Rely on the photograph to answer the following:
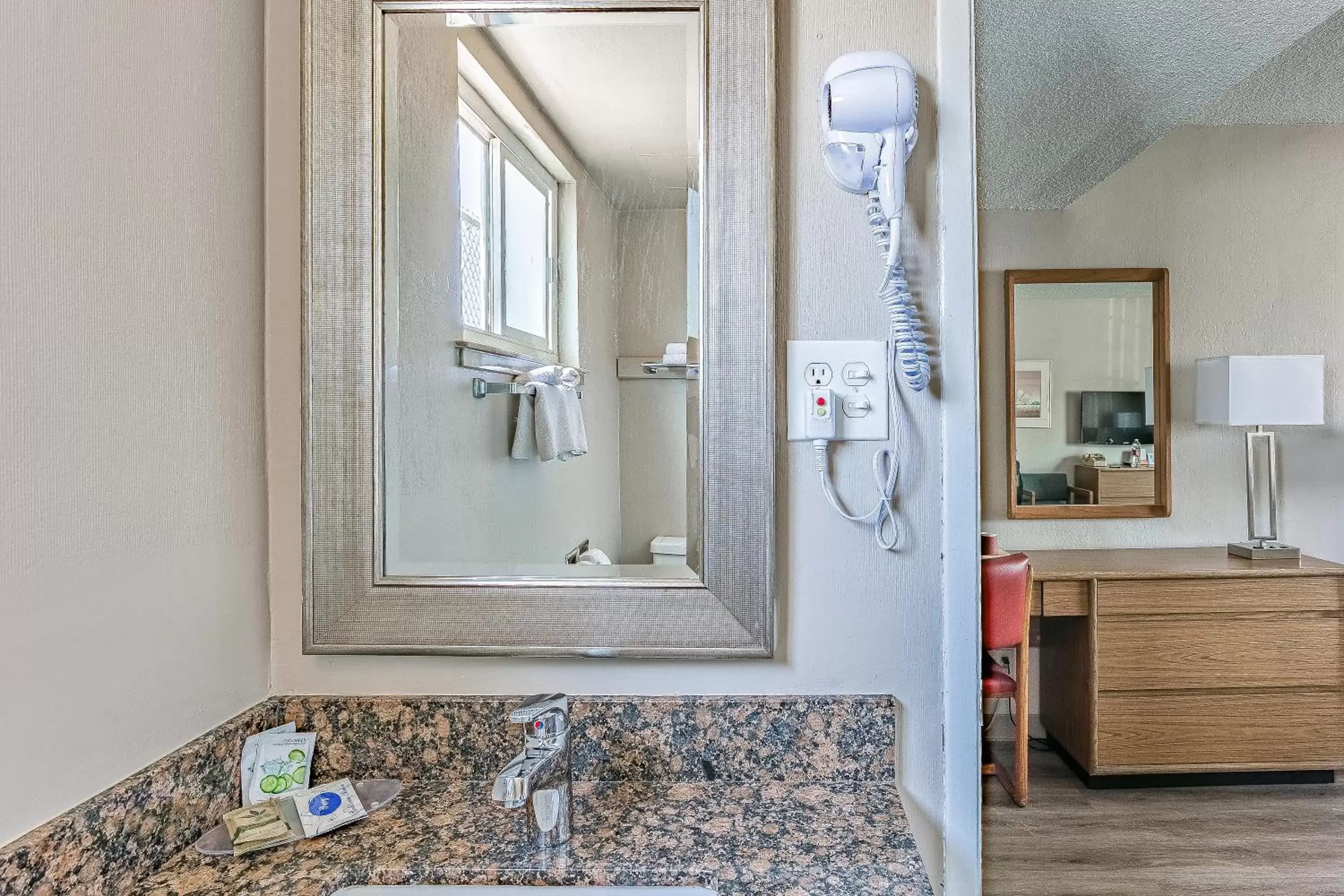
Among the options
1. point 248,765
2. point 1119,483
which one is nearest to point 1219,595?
point 1119,483

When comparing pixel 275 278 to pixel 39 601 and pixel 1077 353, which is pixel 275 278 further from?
pixel 1077 353

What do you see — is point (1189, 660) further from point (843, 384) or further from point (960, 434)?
point (843, 384)

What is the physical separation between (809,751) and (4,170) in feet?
3.39

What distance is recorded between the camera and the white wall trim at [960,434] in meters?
Answer: 1.00

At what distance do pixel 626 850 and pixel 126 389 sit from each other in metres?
0.72

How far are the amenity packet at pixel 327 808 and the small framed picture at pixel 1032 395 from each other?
3.08 feet

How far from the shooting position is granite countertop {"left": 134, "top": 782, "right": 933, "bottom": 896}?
814 mm

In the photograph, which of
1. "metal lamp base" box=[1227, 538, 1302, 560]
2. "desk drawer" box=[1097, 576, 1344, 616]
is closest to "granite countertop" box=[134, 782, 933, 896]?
"desk drawer" box=[1097, 576, 1344, 616]

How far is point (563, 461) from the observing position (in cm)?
104

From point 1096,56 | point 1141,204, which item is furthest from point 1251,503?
point 1096,56

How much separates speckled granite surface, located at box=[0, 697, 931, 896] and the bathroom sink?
1 cm

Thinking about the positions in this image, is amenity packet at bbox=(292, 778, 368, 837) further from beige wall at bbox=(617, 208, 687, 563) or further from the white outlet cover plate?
the white outlet cover plate

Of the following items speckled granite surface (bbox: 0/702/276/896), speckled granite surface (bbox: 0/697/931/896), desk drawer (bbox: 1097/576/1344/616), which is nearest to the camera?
speckled granite surface (bbox: 0/702/276/896)

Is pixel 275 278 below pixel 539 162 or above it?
below
